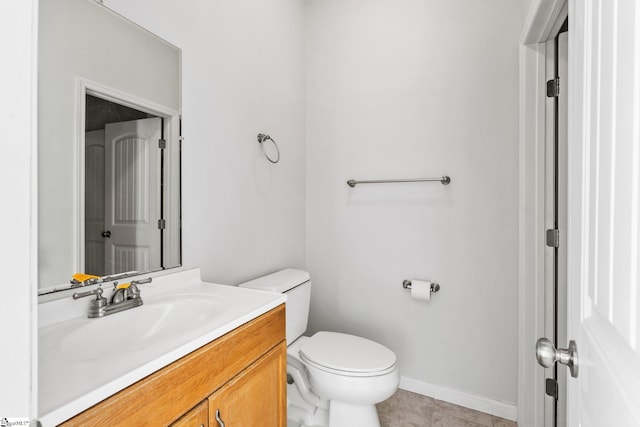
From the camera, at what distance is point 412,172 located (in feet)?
6.36

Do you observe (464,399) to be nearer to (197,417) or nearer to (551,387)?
(551,387)

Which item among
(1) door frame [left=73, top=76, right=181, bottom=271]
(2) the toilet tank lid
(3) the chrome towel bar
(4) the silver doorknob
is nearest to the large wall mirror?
(1) door frame [left=73, top=76, right=181, bottom=271]

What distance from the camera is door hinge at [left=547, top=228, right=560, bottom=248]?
146cm

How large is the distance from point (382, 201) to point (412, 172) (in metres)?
0.26

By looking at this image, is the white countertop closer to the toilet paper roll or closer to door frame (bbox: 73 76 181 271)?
door frame (bbox: 73 76 181 271)

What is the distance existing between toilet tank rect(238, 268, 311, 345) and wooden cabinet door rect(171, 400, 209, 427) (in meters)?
0.73

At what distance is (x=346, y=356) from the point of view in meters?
1.50

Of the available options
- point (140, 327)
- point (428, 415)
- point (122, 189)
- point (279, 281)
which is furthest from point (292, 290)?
point (428, 415)

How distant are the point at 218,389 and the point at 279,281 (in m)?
0.80

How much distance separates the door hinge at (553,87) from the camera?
1.48 metres

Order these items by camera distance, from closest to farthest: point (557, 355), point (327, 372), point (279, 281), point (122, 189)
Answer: point (557, 355) → point (122, 189) → point (327, 372) → point (279, 281)
